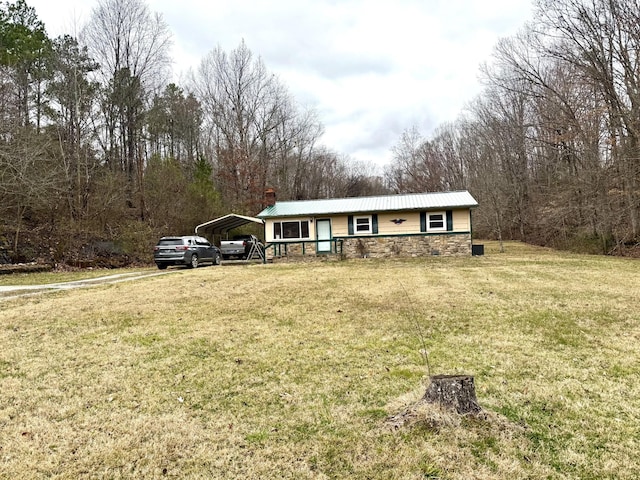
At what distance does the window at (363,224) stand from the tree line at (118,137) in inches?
352

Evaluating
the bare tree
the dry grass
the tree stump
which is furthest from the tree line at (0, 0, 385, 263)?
the tree stump

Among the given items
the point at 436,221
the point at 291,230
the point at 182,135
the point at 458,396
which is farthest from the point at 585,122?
the point at 182,135

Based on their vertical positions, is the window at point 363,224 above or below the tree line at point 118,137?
below

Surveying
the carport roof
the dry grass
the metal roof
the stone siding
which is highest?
the metal roof

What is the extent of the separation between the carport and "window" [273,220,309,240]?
2.98ft

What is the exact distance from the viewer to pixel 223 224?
21938mm

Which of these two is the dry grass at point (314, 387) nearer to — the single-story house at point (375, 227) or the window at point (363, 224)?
the single-story house at point (375, 227)

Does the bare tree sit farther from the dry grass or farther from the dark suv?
the dry grass

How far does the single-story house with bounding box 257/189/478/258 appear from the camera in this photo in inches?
749

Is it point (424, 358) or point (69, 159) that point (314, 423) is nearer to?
point (424, 358)

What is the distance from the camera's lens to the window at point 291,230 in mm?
20562

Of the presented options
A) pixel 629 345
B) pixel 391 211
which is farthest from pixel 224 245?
pixel 629 345

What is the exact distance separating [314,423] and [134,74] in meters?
26.0

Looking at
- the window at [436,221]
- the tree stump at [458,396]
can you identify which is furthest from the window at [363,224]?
the tree stump at [458,396]
